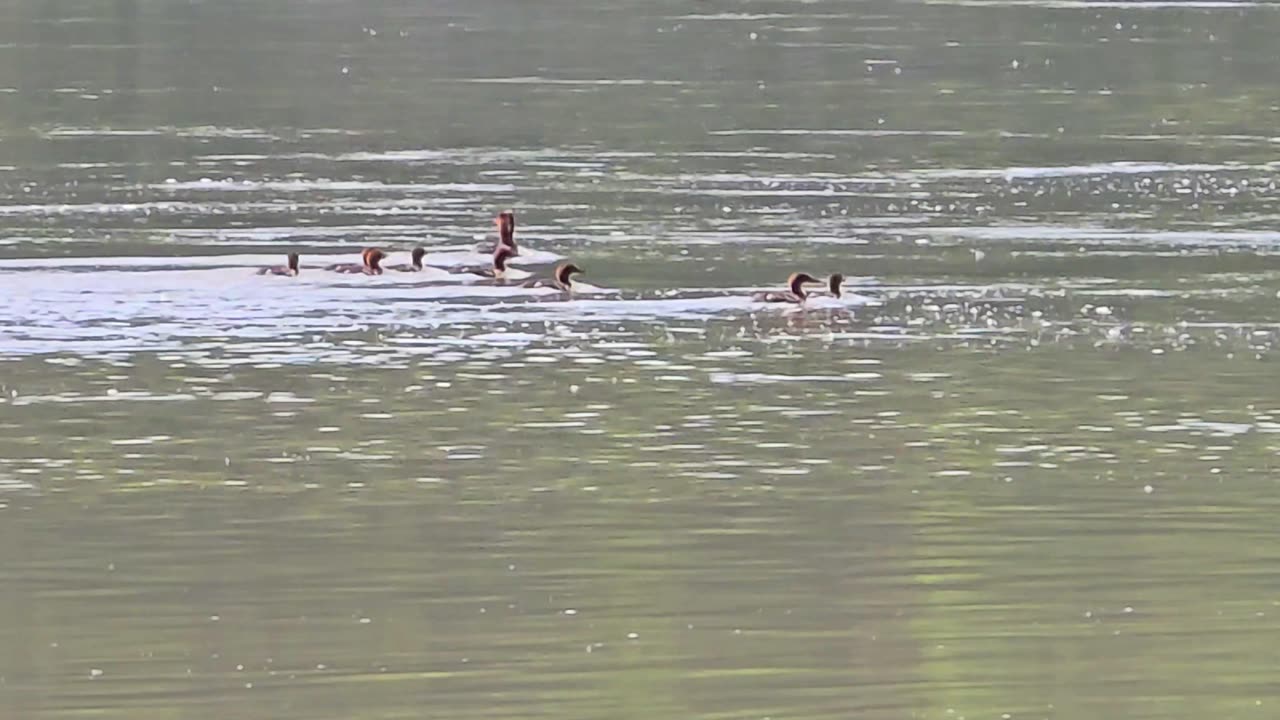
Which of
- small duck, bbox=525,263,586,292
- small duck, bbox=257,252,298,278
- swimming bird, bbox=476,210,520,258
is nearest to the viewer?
small duck, bbox=525,263,586,292

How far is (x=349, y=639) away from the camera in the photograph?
1302cm

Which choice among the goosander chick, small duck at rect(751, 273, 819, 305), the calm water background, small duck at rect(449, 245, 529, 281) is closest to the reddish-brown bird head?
the calm water background

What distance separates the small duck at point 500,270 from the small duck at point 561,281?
0.82 ft

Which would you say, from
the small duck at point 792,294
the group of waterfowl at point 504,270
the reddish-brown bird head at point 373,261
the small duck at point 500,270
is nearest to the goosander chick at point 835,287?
the group of waterfowl at point 504,270

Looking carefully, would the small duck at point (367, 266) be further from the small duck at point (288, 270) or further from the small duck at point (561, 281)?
the small duck at point (561, 281)

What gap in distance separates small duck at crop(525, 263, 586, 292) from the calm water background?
508 mm

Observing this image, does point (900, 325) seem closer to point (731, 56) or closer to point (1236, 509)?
point (1236, 509)

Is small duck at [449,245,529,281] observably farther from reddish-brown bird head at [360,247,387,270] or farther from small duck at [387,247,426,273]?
reddish-brown bird head at [360,247,387,270]

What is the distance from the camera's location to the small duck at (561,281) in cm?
2473

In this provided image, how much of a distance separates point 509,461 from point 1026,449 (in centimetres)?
266

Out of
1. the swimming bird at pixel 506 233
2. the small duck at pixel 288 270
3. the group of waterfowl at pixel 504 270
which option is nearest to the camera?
the group of waterfowl at pixel 504 270

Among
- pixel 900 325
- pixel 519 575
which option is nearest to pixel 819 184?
pixel 900 325

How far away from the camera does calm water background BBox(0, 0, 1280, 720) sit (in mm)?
12750

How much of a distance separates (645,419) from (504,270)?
6.88 meters
